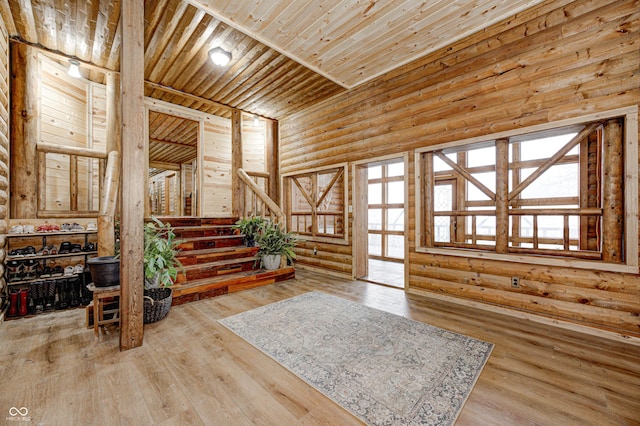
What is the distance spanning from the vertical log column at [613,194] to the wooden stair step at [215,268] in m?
4.36

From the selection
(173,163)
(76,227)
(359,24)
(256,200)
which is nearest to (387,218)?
(256,200)

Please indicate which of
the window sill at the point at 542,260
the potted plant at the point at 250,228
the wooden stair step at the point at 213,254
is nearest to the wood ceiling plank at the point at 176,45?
the potted plant at the point at 250,228

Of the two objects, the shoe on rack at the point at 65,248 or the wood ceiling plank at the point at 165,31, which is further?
the shoe on rack at the point at 65,248

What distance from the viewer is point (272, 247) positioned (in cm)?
441

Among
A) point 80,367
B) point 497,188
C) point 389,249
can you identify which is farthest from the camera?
point 389,249

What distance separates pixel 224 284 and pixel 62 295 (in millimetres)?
1800

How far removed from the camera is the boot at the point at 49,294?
9.65 feet

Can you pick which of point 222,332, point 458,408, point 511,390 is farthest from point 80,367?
point 511,390

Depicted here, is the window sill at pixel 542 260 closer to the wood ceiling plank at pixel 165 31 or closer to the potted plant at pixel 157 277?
the potted plant at pixel 157 277

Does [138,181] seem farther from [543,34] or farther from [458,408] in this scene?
[543,34]

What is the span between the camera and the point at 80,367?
1.92 metres

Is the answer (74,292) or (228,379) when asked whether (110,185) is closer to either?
(74,292)

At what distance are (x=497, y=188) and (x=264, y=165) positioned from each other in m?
4.60

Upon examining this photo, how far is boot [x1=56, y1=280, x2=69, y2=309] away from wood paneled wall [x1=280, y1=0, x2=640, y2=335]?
434 centimetres
